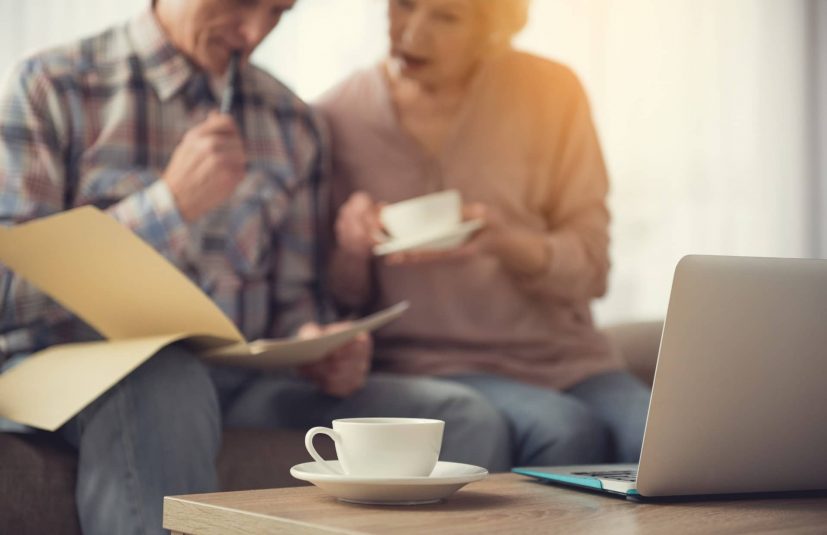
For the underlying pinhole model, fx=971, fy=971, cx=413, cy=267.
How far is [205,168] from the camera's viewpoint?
55.2 inches

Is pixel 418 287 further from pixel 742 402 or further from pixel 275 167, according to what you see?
pixel 742 402

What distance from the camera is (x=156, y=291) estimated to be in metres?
1.09

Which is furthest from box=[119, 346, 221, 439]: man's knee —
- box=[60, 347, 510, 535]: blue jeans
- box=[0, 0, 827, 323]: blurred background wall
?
box=[0, 0, 827, 323]: blurred background wall

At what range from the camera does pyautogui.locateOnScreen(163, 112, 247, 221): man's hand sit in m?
1.39

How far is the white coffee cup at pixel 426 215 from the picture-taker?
1476mm

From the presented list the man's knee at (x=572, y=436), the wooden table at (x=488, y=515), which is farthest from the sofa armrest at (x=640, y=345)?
the wooden table at (x=488, y=515)

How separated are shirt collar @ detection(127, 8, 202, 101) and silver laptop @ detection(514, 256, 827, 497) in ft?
3.35

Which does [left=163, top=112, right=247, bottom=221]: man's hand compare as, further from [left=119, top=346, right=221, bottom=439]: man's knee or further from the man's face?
[left=119, top=346, right=221, bottom=439]: man's knee

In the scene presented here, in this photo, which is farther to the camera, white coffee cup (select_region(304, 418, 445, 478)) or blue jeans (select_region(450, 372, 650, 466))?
blue jeans (select_region(450, 372, 650, 466))

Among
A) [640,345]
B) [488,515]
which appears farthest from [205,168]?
[640,345]

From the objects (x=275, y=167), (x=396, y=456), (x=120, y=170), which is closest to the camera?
(x=396, y=456)

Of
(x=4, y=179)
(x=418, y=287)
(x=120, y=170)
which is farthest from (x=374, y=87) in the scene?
(x=4, y=179)

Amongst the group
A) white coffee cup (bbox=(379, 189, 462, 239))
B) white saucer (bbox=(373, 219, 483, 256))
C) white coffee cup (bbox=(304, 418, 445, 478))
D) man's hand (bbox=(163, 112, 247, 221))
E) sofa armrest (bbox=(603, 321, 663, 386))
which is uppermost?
man's hand (bbox=(163, 112, 247, 221))

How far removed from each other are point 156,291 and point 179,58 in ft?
1.94
